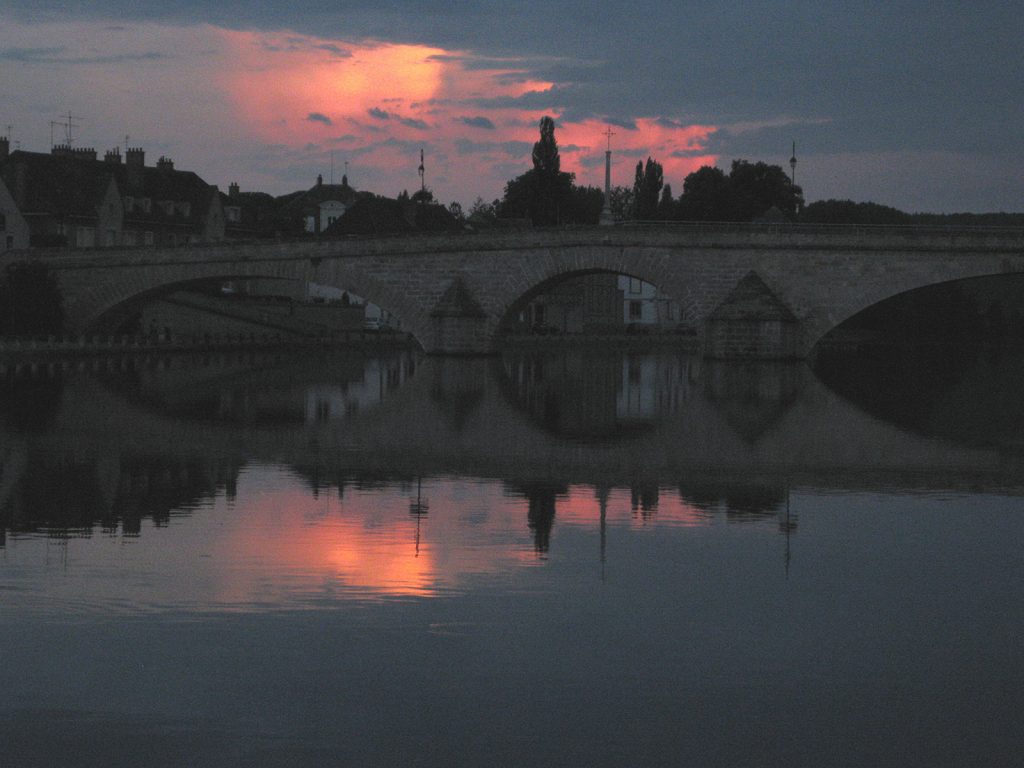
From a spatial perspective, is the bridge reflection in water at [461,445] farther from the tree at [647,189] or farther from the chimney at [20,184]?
the tree at [647,189]

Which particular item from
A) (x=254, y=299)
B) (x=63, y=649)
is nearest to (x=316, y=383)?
(x=63, y=649)

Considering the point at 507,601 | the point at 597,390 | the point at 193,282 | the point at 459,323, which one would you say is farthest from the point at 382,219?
the point at 507,601

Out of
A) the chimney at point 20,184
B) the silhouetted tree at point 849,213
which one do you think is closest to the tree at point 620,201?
the silhouetted tree at point 849,213

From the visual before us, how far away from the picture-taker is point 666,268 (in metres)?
65.7

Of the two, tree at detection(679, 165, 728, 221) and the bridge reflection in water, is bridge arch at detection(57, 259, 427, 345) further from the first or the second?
tree at detection(679, 165, 728, 221)

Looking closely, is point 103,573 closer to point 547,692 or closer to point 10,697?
point 10,697

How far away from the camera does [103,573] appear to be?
47.0 ft

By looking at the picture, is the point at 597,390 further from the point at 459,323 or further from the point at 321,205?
the point at 321,205

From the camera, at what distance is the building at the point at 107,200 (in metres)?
91.4

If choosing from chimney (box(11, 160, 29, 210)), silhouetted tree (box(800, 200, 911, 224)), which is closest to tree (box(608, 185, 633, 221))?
silhouetted tree (box(800, 200, 911, 224))

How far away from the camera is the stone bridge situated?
62.3 m

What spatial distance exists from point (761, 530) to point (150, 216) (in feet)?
296

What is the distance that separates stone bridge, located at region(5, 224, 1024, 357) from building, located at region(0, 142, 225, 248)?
18.7 meters

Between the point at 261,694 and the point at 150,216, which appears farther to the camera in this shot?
the point at 150,216
